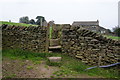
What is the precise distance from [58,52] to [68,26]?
6.06ft

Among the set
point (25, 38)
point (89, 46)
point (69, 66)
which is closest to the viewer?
point (69, 66)

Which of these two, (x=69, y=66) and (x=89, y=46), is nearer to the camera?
(x=69, y=66)

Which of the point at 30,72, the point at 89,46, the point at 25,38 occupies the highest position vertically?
the point at 25,38

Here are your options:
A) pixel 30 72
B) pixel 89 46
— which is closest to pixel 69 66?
pixel 89 46

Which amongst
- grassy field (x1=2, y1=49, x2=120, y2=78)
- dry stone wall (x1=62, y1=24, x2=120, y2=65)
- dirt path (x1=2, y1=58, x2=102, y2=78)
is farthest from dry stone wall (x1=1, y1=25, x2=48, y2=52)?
dirt path (x1=2, y1=58, x2=102, y2=78)

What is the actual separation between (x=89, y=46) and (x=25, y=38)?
4.35 metres

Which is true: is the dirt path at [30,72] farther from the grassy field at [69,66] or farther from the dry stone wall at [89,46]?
the dry stone wall at [89,46]

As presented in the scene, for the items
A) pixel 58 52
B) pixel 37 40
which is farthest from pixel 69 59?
pixel 37 40

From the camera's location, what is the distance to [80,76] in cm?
478

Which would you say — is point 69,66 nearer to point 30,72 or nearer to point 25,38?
point 30,72

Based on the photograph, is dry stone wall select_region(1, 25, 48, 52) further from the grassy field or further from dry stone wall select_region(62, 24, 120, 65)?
dry stone wall select_region(62, 24, 120, 65)

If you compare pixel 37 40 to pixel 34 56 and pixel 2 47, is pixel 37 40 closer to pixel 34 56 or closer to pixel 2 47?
pixel 34 56

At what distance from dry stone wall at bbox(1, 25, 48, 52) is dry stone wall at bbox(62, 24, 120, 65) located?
146 centimetres

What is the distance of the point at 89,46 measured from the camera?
6.40 metres
